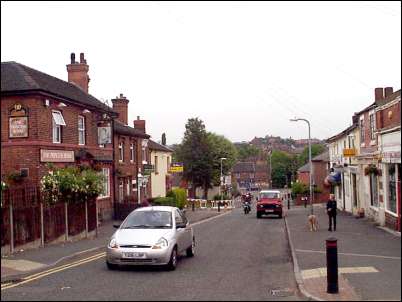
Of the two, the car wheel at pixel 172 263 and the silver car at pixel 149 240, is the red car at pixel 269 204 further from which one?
the car wheel at pixel 172 263

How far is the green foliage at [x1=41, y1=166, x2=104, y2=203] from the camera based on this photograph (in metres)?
20.2

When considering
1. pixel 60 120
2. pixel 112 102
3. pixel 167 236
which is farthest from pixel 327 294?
pixel 112 102

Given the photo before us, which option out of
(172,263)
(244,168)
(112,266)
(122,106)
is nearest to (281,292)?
(172,263)

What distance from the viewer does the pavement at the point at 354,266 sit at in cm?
908

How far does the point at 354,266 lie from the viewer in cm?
1205

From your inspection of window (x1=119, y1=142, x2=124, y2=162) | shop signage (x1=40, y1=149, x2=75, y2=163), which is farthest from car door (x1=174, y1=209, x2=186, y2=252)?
window (x1=119, y1=142, x2=124, y2=162)

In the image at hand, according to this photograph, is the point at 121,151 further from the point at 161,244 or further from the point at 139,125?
the point at 161,244

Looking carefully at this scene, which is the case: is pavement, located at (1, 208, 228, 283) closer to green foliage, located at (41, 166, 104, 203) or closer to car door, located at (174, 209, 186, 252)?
green foliage, located at (41, 166, 104, 203)

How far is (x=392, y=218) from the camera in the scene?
21.7 meters

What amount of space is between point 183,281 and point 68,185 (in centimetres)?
1026

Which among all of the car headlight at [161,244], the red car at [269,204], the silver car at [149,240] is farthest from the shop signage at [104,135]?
the car headlight at [161,244]

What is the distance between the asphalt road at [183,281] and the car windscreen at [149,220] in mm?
1052

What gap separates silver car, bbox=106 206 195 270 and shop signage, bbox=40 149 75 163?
31.0 feet

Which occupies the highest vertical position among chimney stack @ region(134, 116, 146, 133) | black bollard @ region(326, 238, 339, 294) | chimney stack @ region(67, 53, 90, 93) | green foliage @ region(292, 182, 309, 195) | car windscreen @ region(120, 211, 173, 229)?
chimney stack @ region(67, 53, 90, 93)
